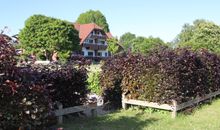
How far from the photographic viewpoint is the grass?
9.05m

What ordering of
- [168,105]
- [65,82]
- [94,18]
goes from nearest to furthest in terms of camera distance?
[65,82] → [168,105] → [94,18]

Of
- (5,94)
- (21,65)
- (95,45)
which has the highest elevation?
(95,45)

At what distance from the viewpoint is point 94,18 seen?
344 feet

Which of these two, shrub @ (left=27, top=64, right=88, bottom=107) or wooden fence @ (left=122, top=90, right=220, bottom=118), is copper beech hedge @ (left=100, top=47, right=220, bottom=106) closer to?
wooden fence @ (left=122, top=90, right=220, bottom=118)

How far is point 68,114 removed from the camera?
10.1 metres

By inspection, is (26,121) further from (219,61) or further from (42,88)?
(219,61)

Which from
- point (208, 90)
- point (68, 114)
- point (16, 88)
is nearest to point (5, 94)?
point (16, 88)

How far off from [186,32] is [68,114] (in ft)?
232

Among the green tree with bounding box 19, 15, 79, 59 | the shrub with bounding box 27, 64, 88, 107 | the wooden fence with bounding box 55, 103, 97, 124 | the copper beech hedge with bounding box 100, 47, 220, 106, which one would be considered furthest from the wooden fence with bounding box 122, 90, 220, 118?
the green tree with bounding box 19, 15, 79, 59

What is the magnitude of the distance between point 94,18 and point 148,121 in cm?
9618

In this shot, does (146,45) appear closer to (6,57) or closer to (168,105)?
(168,105)

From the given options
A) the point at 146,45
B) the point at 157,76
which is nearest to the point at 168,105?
the point at 157,76

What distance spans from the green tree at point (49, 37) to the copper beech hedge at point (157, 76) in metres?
48.7

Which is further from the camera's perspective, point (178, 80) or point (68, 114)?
point (178, 80)
